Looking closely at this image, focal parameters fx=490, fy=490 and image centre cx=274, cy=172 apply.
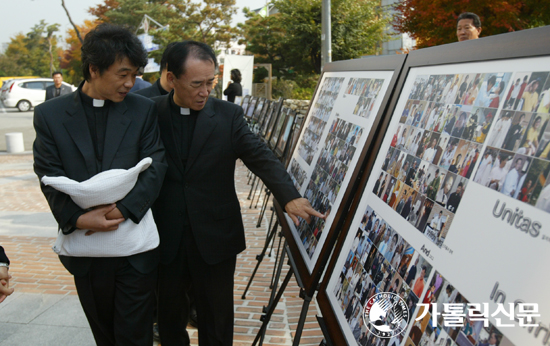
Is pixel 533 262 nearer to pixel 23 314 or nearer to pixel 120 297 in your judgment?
pixel 120 297

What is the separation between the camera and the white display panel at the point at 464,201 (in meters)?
0.89

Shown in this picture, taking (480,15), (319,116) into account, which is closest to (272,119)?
(480,15)

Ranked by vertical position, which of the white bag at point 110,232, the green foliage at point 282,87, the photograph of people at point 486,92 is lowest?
the green foliage at point 282,87

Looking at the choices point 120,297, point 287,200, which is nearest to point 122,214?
point 120,297

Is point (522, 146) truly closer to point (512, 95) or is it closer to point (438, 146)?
point (512, 95)

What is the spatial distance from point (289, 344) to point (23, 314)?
2.18 metres

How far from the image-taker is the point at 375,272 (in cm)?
144

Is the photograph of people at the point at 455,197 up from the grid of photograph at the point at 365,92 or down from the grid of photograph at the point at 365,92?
down

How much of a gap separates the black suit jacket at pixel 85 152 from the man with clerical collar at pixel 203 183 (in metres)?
0.18

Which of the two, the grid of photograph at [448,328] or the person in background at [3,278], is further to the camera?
the person in background at [3,278]

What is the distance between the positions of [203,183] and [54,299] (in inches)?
96.7

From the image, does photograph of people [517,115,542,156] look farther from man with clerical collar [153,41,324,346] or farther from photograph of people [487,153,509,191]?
man with clerical collar [153,41,324,346]

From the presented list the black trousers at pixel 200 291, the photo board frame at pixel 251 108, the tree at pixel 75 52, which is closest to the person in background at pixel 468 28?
the black trousers at pixel 200 291

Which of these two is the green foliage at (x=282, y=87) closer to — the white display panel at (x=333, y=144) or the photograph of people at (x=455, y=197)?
the white display panel at (x=333, y=144)
